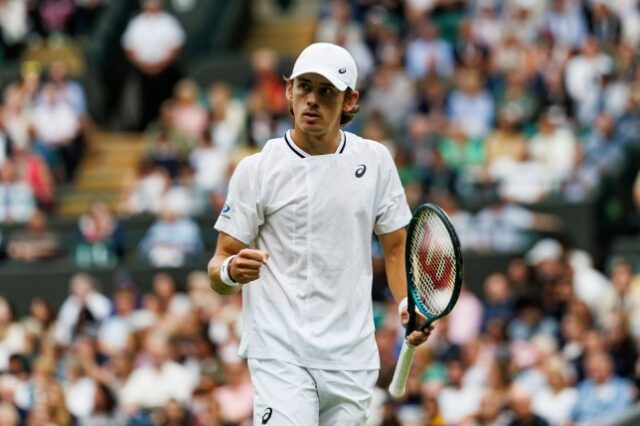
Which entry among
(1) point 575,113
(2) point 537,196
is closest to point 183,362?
(2) point 537,196

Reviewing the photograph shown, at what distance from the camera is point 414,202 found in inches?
647

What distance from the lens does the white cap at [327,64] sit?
7.30 metres

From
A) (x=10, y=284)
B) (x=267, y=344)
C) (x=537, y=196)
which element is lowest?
(x=10, y=284)

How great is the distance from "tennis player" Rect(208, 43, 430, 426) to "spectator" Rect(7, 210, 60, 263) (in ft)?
36.4

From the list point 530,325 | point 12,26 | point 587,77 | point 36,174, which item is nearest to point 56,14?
point 12,26

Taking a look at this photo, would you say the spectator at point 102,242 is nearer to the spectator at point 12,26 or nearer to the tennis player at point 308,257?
the spectator at point 12,26

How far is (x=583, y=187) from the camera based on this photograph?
17.4 m

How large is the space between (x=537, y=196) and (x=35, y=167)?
5689 mm

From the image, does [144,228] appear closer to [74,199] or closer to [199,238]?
[199,238]

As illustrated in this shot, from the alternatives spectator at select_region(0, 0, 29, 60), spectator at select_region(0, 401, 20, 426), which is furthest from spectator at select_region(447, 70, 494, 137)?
spectator at select_region(0, 0, 29, 60)

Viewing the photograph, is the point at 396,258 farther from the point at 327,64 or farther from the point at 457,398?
the point at 457,398

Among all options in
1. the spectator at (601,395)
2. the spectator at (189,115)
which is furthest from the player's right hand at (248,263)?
the spectator at (189,115)

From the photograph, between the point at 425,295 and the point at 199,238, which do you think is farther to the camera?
the point at 199,238

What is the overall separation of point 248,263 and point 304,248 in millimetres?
454
